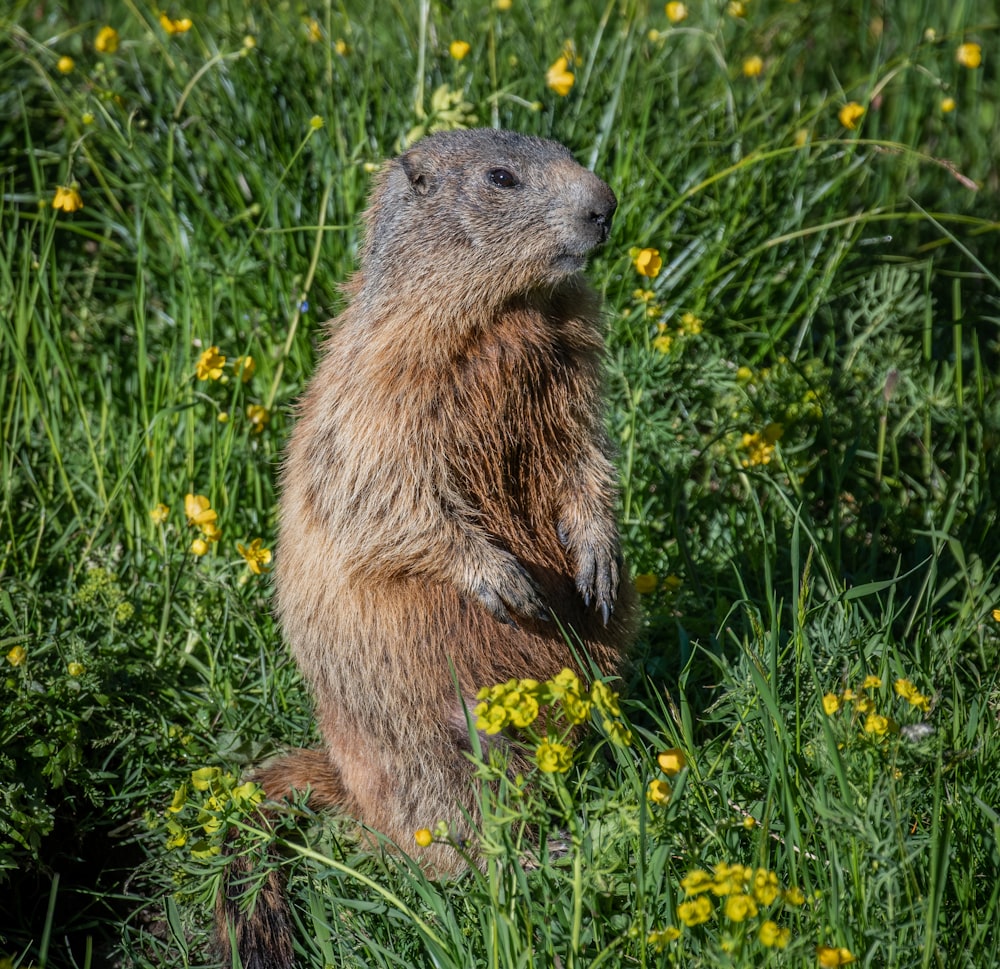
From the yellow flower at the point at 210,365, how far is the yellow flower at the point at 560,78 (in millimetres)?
1676

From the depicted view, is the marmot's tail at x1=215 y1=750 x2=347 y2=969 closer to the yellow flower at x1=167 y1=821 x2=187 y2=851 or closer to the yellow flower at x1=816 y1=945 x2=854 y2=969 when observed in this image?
the yellow flower at x1=167 y1=821 x2=187 y2=851

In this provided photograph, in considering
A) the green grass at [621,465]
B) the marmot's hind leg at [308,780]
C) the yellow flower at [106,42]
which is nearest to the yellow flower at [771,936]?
the green grass at [621,465]

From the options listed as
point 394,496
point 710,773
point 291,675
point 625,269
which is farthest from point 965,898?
point 625,269

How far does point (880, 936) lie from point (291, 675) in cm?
211

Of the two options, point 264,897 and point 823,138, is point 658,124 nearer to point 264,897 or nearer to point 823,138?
point 823,138

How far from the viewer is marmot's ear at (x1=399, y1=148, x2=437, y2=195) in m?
3.30

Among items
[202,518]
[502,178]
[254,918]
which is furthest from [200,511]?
[502,178]

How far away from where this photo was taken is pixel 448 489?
10.4 ft

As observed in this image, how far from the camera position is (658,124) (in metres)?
4.78

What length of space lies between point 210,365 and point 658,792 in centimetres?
218

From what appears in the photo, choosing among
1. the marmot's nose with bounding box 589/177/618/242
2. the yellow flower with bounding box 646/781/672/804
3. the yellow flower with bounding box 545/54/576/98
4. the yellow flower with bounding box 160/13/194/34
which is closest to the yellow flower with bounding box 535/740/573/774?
the yellow flower with bounding box 646/781/672/804

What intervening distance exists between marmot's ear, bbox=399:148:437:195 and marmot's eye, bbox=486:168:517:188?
0.59ft

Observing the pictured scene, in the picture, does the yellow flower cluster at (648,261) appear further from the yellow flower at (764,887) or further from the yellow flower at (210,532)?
the yellow flower at (764,887)

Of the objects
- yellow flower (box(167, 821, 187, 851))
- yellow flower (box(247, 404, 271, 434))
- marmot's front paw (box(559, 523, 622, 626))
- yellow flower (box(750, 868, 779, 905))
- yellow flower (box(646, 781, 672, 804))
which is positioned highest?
yellow flower (box(750, 868, 779, 905))
